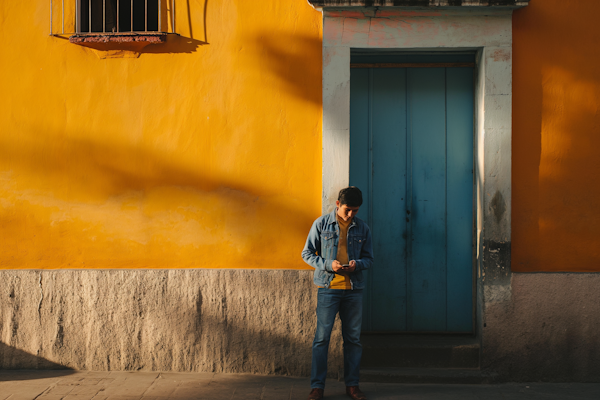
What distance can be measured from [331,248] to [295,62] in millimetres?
1802

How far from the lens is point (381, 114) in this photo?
4902 millimetres

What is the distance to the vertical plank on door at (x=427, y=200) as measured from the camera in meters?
4.88

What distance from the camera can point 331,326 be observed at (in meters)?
3.99

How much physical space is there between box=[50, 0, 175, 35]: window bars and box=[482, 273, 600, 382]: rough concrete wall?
412cm

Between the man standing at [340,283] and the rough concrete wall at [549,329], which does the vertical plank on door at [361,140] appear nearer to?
the man standing at [340,283]

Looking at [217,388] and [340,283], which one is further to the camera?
[217,388]

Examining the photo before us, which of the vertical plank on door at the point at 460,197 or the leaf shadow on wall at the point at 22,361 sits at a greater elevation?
the vertical plank on door at the point at 460,197

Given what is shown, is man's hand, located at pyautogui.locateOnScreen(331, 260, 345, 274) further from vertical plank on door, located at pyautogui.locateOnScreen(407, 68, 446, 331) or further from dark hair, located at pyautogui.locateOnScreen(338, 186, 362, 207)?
vertical plank on door, located at pyautogui.locateOnScreen(407, 68, 446, 331)

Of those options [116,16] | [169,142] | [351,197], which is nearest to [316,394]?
[351,197]

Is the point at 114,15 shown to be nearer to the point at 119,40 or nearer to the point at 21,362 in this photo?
the point at 119,40

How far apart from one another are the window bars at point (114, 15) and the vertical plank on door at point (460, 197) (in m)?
2.87

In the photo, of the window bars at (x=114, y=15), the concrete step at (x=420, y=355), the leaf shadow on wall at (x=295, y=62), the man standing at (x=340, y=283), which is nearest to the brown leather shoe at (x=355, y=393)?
the man standing at (x=340, y=283)

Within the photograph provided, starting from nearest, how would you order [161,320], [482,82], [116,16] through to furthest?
1. [482,82]
2. [161,320]
3. [116,16]

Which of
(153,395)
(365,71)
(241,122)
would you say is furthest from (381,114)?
(153,395)
